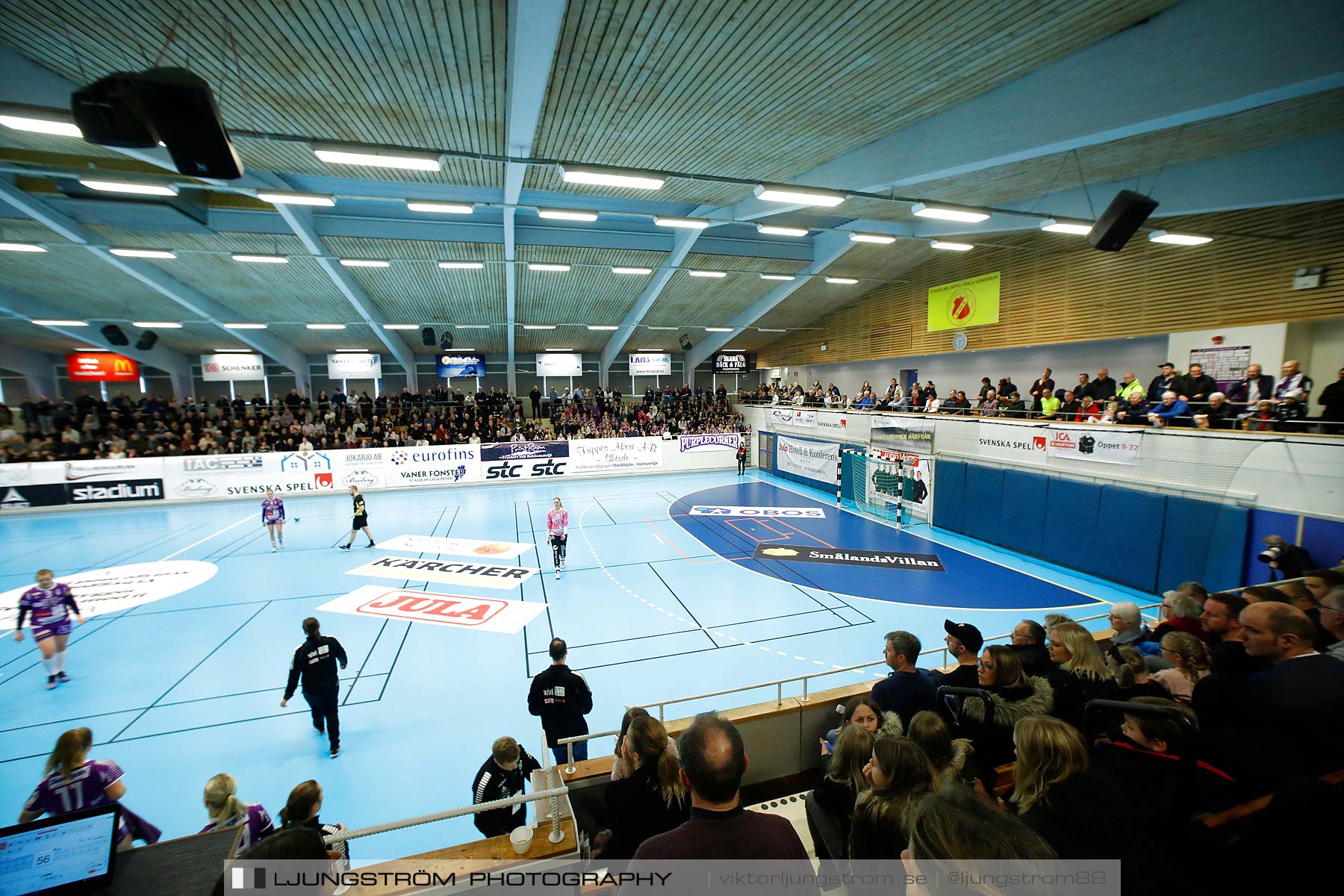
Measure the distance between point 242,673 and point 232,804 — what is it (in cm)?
585

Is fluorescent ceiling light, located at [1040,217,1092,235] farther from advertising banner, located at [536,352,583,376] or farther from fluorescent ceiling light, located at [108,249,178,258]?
advertising banner, located at [536,352,583,376]

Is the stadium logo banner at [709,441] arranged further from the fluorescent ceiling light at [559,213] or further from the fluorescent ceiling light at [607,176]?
the fluorescent ceiling light at [607,176]

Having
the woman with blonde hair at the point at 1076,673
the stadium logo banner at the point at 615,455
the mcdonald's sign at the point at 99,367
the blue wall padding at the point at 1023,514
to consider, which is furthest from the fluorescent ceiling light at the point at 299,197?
the mcdonald's sign at the point at 99,367

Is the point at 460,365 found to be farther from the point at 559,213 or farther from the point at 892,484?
the point at 892,484

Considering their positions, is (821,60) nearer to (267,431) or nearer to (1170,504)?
(1170,504)

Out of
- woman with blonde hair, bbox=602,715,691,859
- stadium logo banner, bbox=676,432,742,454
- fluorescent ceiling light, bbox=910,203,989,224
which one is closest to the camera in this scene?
woman with blonde hair, bbox=602,715,691,859

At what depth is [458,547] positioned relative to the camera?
14000mm

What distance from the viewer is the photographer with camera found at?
830 centimetres

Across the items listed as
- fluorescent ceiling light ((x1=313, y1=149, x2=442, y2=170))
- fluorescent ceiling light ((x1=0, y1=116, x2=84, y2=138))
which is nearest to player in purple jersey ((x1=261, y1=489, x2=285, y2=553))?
fluorescent ceiling light ((x1=0, y1=116, x2=84, y2=138))

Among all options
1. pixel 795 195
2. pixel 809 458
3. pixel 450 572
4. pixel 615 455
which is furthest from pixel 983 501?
pixel 615 455

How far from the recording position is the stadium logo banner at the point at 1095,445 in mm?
11258

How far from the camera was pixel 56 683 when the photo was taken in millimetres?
7793

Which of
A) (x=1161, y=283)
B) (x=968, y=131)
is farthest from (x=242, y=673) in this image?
(x=1161, y=283)

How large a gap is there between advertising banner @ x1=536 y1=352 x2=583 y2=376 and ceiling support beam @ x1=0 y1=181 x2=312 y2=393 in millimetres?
13181
